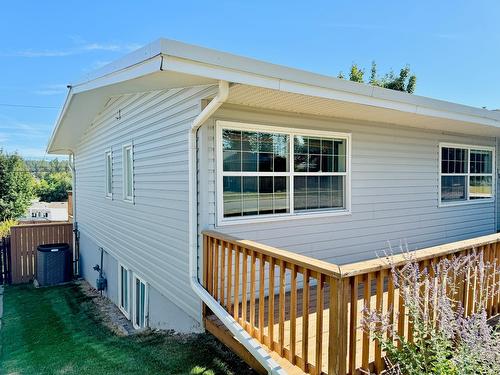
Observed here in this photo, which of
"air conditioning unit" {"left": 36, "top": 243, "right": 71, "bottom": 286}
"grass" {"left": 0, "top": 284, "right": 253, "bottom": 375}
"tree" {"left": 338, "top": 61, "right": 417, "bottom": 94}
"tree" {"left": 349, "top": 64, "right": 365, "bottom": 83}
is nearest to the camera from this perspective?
"grass" {"left": 0, "top": 284, "right": 253, "bottom": 375}

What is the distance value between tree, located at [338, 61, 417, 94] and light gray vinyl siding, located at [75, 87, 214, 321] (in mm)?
15946

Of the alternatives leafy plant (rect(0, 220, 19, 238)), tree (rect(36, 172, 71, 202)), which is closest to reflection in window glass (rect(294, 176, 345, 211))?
leafy plant (rect(0, 220, 19, 238))

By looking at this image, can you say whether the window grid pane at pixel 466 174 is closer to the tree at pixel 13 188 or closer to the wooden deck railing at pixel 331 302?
the wooden deck railing at pixel 331 302

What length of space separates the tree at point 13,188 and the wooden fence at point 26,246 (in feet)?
67.1

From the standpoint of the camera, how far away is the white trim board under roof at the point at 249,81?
282 centimetres

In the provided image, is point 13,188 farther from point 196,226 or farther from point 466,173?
point 466,173

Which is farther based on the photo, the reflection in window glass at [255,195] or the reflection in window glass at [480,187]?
the reflection in window glass at [480,187]

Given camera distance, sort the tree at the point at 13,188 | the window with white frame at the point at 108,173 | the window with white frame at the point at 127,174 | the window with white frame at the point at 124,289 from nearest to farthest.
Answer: the window with white frame at the point at 127,174
the window with white frame at the point at 124,289
the window with white frame at the point at 108,173
the tree at the point at 13,188

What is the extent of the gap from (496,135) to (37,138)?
8349 centimetres

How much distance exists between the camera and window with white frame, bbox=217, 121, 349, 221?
4.45m

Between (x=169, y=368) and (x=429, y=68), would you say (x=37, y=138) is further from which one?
(x=169, y=368)

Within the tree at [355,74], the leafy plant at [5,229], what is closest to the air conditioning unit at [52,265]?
the leafy plant at [5,229]

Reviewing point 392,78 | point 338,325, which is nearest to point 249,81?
point 338,325

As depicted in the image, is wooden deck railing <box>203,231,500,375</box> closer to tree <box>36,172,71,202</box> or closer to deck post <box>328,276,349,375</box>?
Answer: deck post <box>328,276,349,375</box>
